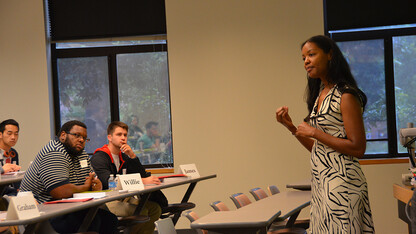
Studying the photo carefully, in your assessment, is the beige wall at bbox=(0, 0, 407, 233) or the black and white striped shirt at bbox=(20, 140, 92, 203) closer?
the black and white striped shirt at bbox=(20, 140, 92, 203)

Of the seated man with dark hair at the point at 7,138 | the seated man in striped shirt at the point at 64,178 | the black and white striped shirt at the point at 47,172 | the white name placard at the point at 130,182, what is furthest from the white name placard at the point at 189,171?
the seated man with dark hair at the point at 7,138

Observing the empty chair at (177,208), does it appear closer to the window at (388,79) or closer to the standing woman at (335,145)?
the window at (388,79)

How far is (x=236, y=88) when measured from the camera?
259 inches

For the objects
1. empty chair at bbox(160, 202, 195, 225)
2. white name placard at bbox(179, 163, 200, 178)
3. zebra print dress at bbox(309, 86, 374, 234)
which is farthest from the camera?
white name placard at bbox(179, 163, 200, 178)

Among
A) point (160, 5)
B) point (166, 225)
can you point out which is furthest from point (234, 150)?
point (166, 225)

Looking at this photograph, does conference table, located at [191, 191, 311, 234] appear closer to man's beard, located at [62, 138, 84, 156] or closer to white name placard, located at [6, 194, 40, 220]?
white name placard, located at [6, 194, 40, 220]

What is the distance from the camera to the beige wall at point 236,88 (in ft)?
21.2

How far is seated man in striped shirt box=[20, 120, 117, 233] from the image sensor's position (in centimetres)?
360

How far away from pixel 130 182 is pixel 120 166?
3.36 ft

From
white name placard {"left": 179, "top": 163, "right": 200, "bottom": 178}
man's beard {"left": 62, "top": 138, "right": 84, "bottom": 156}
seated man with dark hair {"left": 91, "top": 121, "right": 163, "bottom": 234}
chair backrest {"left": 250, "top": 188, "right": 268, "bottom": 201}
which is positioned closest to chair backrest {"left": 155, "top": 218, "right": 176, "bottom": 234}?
chair backrest {"left": 250, "top": 188, "right": 268, "bottom": 201}

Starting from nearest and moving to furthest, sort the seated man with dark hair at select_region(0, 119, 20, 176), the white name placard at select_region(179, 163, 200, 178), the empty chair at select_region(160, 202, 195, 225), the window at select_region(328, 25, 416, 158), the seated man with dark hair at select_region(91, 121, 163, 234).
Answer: the seated man with dark hair at select_region(91, 121, 163, 234)
the empty chair at select_region(160, 202, 195, 225)
the white name placard at select_region(179, 163, 200, 178)
the seated man with dark hair at select_region(0, 119, 20, 176)
the window at select_region(328, 25, 416, 158)

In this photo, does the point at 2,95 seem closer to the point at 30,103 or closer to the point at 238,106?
the point at 30,103

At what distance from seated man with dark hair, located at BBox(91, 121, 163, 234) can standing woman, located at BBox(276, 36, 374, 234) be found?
2.86m

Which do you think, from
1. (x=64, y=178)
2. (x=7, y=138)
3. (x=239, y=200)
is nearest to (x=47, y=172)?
(x=64, y=178)
